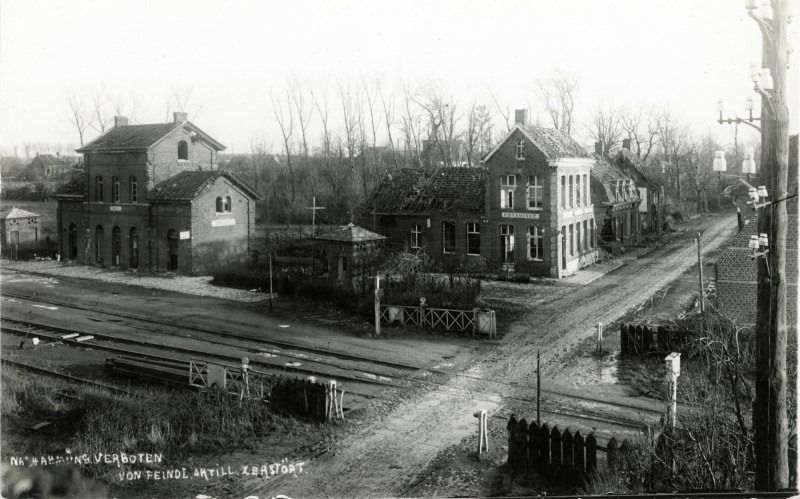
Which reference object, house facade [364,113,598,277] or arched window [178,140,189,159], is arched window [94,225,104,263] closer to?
arched window [178,140,189,159]

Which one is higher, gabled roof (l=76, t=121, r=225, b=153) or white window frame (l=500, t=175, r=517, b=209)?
gabled roof (l=76, t=121, r=225, b=153)

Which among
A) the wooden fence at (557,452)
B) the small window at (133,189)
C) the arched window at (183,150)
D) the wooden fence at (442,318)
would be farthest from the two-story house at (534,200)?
the wooden fence at (557,452)

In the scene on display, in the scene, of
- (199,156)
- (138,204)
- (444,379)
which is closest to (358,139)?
(199,156)

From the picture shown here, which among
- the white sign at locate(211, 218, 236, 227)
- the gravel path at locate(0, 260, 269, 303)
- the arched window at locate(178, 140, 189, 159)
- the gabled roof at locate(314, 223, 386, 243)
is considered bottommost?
the gravel path at locate(0, 260, 269, 303)

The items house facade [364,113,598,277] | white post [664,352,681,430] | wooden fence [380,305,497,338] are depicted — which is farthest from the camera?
house facade [364,113,598,277]

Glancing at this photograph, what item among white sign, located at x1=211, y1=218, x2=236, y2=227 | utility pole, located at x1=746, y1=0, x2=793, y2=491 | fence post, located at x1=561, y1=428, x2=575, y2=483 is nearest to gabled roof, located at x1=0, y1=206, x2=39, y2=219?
white sign, located at x1=211, y1=218, x2=236, y2=227

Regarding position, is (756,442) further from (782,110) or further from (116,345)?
(116,345)

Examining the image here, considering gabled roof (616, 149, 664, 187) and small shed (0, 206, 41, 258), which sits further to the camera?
gabled roof (616, 149, 664, 187)
